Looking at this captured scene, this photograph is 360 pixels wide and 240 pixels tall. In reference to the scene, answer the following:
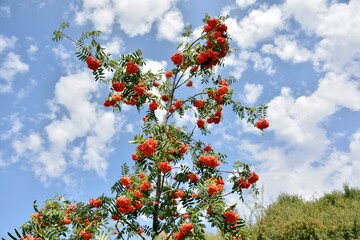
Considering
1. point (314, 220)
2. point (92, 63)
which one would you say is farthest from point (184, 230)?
point (314, 220)

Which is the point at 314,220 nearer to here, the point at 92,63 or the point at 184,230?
the point at 184,230

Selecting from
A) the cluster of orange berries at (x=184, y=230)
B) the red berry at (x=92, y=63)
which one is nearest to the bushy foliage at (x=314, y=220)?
the cluster of orange berries at (x=184, y=230)

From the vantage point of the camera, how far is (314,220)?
12117 millimetres

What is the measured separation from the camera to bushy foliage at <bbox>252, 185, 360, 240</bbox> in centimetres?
1163

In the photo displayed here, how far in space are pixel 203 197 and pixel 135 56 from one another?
9.60 feet

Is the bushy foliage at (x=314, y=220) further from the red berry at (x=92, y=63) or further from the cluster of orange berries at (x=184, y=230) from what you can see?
the red berry at (x=92, y=63)

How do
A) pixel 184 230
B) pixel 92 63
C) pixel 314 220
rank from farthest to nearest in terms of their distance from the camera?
pixel 314 220 < pixel 92 63 < pixel 184 230

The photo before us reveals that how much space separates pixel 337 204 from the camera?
676 inches

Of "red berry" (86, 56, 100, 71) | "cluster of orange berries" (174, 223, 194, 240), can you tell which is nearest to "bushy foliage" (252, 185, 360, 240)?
"cluster of orange berries" (174, 223, 194, 240)

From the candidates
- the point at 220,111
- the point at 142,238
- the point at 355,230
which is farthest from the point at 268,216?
the point at 142,238

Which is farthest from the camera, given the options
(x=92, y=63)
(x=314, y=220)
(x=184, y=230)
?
(x=314, y=220)

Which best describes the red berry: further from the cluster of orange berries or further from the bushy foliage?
the bushy foliage

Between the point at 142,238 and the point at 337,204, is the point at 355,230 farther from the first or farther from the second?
the point at 142,238

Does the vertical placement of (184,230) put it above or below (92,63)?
below
